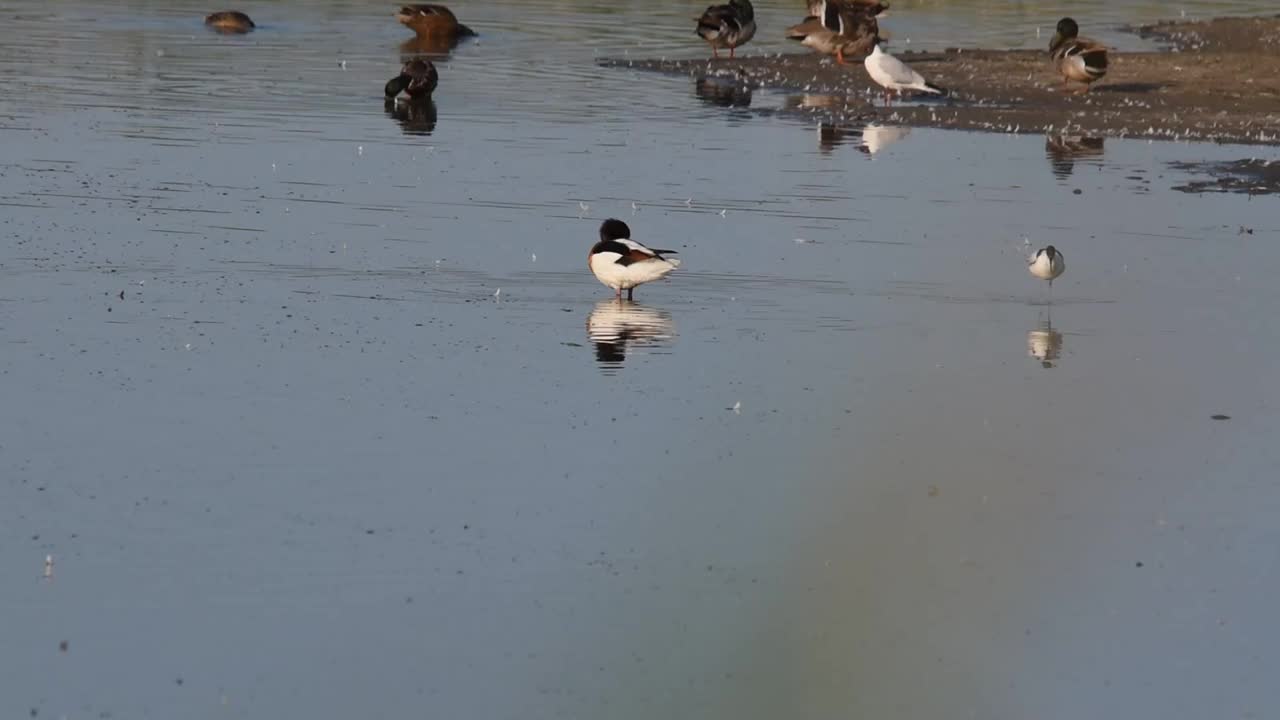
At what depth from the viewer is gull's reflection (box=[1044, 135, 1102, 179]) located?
22.9 metres

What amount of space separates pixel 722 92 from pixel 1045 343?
18.1 metres

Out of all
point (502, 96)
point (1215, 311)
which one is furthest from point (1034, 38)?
point (1215, 311)

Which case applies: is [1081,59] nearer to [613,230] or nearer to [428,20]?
[428,20]

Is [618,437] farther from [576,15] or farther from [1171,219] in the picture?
[576,15]

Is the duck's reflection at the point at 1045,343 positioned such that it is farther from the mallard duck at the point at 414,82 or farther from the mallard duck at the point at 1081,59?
the mallard duck at the point at 1081,59


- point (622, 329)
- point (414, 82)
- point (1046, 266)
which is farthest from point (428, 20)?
point (622, 329)

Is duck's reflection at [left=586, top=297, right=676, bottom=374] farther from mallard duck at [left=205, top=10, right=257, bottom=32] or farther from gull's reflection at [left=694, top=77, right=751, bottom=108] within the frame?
mallard duck at [left=205, top=10, right=257, bottom=32]

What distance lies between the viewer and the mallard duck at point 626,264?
14.9 metres

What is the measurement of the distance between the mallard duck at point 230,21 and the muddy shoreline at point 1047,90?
7848 millimetres

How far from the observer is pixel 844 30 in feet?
113

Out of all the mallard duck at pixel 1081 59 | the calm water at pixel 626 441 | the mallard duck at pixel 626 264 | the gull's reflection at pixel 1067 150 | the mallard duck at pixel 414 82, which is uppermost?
the mallard duck at pixel 1081 59

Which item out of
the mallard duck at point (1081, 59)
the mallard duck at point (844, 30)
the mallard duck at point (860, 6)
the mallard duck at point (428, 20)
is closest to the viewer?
the mallard duck at point (1081, 59)

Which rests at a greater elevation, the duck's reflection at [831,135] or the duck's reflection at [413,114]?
the duck's reflection at [413,114]

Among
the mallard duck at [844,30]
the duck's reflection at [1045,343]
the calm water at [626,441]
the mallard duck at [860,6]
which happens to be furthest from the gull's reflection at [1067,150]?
the mallard duck at [860,6]
